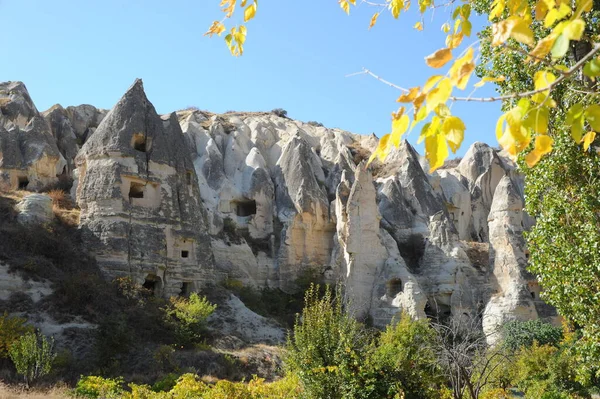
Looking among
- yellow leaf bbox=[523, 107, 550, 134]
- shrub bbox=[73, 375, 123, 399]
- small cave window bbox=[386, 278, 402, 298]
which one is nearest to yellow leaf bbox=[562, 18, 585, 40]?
yellow leaf bbox=[523, 107, 550, 134]

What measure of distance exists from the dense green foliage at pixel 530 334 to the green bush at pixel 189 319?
31.8ft

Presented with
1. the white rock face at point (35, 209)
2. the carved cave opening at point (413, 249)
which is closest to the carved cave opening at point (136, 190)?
the white rock face at point (35, 209)

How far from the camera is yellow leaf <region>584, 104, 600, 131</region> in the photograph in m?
2.15

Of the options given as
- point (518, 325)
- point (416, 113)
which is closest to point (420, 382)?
point (416, 113)

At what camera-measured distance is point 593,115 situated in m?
2.16

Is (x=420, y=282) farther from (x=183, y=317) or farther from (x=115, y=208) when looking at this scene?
(x=115, y=208)

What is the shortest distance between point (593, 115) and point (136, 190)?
64.1 feet

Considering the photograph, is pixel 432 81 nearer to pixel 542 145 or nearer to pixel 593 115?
pixel 542 145

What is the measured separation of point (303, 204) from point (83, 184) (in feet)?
30.9

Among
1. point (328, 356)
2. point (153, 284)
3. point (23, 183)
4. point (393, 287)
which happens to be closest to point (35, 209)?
point (153, 284)

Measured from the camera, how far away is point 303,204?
25.2m

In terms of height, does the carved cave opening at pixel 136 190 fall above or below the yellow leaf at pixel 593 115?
above

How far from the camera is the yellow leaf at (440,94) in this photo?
2.00 m

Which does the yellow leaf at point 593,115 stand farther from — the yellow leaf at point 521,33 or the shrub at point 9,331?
the shrub at point 9,331
